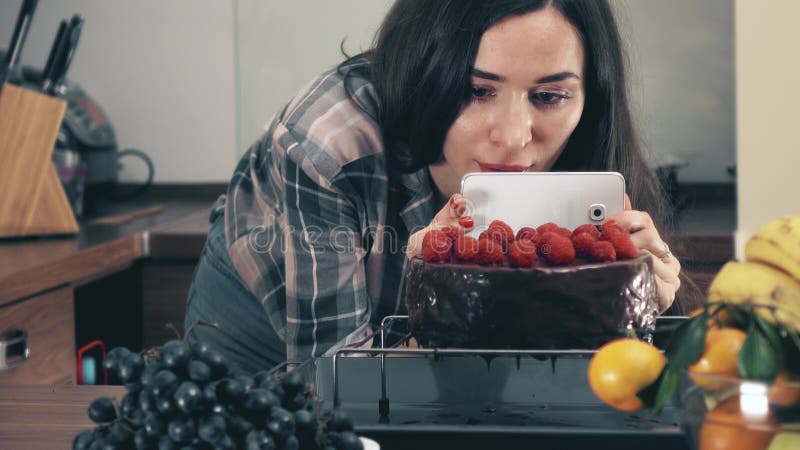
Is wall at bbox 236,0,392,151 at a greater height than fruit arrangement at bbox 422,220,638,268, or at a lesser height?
greater

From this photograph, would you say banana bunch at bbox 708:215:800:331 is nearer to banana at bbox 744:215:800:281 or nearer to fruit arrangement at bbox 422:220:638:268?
banana at bbox 744:215:800:281

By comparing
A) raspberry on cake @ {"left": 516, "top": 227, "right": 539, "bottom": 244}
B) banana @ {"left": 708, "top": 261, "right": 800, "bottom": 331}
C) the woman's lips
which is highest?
the woman's lips

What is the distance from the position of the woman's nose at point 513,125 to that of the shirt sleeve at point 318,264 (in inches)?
10.4

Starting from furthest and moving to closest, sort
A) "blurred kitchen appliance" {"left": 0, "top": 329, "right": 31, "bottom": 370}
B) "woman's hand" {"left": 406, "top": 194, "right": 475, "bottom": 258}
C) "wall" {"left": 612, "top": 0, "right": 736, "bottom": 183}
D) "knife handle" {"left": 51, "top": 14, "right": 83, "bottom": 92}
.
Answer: "wall" {"left": 612, "top": 0, "right": 736, "bottom": 183}, "knife handle" {"left": 51, "top": 14, "right": 83, "bottom": 92}, "blurred kitchen appliance" {"left": 0, "top": 329, "right": 31, "bottom": 370}, "woman's hand" {"left": 406, "top": 194, "right": 475, "bottom": 258}

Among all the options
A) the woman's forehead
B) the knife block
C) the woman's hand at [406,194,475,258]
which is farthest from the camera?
the knife block

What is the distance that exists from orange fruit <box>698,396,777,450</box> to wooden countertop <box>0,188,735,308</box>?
120cm

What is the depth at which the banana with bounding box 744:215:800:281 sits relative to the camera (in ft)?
2.09

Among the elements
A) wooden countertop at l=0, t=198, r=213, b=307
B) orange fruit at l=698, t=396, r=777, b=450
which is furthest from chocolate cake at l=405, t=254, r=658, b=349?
wooden countertop at l=0, t=198, r=213, b=307

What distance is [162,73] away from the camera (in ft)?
9.09

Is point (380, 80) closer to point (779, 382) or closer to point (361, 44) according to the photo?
point (779, 382)

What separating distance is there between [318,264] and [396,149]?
224 millimetres

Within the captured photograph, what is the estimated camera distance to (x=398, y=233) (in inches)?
56.6

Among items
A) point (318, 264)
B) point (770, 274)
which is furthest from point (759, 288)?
point (318, 264)

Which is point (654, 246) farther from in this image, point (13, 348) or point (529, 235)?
point (13, 348)
